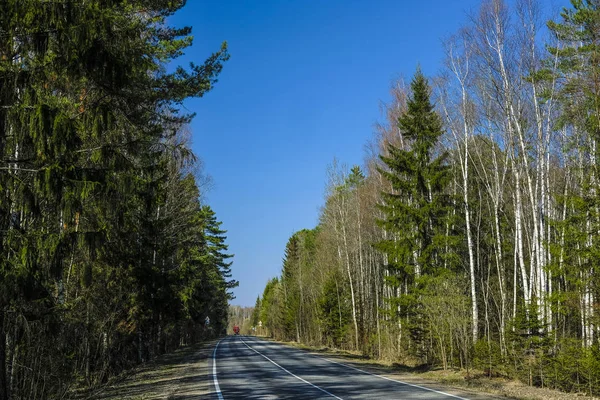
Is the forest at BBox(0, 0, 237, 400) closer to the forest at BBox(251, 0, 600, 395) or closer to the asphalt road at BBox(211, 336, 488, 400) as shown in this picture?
the asphalt road at BBox(211, 336, 488, 400)

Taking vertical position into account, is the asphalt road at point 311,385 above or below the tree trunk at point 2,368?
below

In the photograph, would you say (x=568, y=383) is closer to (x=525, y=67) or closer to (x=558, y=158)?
(x=525, y=67)

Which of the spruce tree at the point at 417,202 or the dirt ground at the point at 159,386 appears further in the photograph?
the spruce tree at the point at 417,202

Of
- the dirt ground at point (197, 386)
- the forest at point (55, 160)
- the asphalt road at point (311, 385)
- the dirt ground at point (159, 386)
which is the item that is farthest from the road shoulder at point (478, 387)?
the forest at point (55, 160)

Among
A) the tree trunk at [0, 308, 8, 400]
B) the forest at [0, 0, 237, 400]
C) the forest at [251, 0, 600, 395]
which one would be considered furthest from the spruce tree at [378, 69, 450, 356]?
the tree trunk at [0, 308, 8, 400]

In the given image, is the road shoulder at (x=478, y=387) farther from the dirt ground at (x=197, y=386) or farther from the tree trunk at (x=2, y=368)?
the tree trunk at (x=2, y=368)

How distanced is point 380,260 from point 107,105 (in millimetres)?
37419

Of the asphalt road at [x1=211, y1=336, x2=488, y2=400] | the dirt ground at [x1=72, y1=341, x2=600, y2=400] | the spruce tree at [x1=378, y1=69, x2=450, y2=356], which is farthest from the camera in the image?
the spruce tree at [x1=378, y1=69, x2=450, y2=356]

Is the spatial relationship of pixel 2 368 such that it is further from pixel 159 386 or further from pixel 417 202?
pixel 417 202

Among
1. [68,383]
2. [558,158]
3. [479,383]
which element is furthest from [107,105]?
[558,158]

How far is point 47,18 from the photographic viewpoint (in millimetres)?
8352

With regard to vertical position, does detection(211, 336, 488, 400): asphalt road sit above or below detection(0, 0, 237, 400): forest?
below

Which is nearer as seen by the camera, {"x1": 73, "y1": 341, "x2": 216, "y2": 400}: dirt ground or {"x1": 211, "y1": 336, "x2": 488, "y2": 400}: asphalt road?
{"x1": 211, "y1": 336, "x2": 488, "y2": 400}: asphalt road

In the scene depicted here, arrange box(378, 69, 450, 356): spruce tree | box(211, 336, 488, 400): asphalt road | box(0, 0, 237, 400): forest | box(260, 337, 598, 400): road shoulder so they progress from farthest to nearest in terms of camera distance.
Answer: box(378, 69, 450, 356): spruce tree, box(260, 337, 598, 400): road shoulder, box(211, 336, 488, 400): asphalt road, box(0, 0, 237, 400): forest
